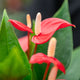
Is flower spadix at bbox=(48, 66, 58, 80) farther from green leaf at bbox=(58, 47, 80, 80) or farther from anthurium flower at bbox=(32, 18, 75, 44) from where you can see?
green leaf at bbox=(58, 47, 80, 80)

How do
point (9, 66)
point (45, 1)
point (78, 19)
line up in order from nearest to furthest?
1. point (9, 66)
2. point (78, 19)
3. point (45, 1)

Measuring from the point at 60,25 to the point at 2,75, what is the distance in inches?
4.1

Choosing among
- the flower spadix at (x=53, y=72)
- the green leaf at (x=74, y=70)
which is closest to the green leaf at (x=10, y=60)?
the flower spadix at (x=53, y=72)

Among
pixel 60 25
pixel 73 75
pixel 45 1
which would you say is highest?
pixel 45 1

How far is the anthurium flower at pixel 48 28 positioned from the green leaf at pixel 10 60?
3 cm

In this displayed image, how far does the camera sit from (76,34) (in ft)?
3.85

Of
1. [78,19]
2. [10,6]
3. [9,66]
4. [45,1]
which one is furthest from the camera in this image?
[10,6]

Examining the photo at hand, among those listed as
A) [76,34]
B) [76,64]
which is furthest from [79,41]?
[76,64]

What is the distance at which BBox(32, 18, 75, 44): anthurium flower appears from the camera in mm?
281

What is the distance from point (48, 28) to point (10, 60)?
0.30 feet

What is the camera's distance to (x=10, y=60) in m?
0.24

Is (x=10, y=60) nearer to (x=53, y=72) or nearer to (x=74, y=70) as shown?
(x=53, y=72)

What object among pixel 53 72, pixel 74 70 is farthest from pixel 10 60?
pixel 74 70

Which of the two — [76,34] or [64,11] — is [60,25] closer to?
[64,11]
